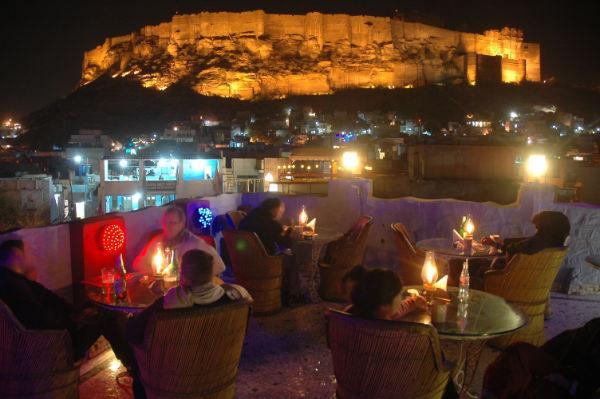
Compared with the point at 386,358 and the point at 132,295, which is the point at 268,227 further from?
the point at 386,358

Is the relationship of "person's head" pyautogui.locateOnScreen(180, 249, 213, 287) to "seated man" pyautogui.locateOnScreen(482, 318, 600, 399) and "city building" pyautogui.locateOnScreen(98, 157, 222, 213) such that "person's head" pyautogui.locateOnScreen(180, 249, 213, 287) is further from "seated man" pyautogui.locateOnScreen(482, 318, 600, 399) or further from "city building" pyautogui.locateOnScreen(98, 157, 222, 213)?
"city building" pyautogui.locateOnScreen(98, 157, 222, 213)

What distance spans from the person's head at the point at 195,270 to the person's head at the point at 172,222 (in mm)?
1593

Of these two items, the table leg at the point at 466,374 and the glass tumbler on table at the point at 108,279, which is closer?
the glass tumbler on table at the point at 108,279

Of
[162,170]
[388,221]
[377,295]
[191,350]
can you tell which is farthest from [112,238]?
[162,170]

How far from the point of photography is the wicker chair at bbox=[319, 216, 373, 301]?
18.8 ft

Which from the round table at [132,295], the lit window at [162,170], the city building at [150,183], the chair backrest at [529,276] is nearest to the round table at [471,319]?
the chair backrest at [529,276]

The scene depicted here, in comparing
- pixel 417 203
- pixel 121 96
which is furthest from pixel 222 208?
pixel 121 96

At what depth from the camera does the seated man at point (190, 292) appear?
2.58m

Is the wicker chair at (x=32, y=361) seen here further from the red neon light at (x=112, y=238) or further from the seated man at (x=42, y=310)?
the red neon light at (x=112, y=238)

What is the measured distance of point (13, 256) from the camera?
9.26 feet

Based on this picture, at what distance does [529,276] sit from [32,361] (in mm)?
3377

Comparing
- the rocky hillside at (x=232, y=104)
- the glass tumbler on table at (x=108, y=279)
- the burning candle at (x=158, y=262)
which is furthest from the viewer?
the rocky hillside at (x=232, y=104)

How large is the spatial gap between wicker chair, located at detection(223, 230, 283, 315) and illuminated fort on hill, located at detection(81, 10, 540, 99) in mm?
A: 67207

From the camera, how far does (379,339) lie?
2.25 metres
